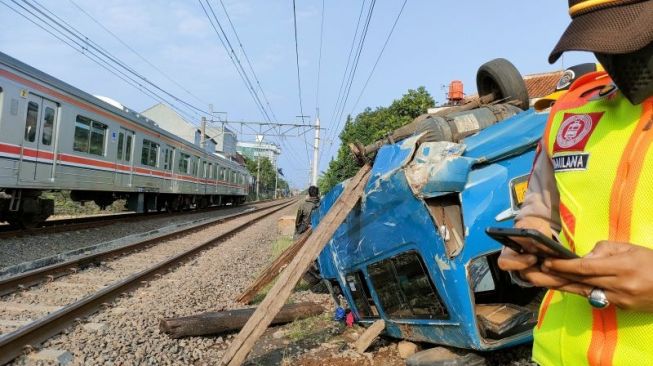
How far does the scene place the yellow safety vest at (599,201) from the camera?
104cm

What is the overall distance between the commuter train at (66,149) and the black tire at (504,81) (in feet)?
29.3

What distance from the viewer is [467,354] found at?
11.3 feet

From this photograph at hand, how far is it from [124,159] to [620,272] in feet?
52.5

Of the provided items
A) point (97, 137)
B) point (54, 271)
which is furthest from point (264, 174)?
point (54, 271)

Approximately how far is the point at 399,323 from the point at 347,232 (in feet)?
3.12

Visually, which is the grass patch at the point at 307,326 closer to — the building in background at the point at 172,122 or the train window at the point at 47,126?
the train window at the point at 47,126

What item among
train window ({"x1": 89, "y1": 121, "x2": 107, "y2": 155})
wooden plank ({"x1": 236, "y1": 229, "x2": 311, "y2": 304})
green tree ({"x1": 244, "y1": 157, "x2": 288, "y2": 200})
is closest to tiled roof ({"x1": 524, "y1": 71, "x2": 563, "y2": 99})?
train window ({"x1": 89, "y1": 121, "x2": 107, "y2": 155})

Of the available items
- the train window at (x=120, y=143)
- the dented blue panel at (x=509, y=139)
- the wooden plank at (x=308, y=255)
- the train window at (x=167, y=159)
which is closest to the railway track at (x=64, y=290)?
the wooden plank at (x=308, y=255)

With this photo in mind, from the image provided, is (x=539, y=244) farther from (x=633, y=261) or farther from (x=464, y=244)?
(x=464, y=244)

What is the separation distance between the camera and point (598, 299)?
1.03m

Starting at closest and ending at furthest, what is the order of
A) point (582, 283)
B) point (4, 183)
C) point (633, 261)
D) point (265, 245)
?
1. point (633, 261)
2. point (582, 283)
3. point (4, 183)
4. point (265, 245)

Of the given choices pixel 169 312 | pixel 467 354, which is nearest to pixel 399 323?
pixel 467 354

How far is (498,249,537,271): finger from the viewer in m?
1.18

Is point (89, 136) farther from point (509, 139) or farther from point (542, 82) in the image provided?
point (542, 82)
